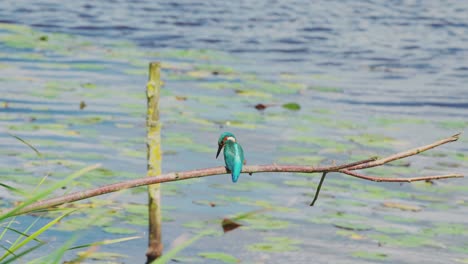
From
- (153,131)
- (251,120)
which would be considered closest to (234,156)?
(153,131)

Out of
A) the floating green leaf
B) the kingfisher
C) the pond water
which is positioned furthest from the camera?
the floating green leaf

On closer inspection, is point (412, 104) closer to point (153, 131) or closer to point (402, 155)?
point (153, 131)

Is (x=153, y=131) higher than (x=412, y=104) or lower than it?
higher

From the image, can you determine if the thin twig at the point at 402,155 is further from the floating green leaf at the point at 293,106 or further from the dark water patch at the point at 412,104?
the dark water patch at the point at 412,104

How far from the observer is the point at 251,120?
11.5 metres

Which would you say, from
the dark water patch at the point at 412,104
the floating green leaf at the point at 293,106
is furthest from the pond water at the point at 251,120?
the floating green leaf at the point at 293,106

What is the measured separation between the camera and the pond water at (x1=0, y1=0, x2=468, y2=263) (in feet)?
25.6

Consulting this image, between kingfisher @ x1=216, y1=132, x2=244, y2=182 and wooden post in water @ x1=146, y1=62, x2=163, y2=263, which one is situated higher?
kingfisher @ x1=216, y1=132, x2=244, y2=182

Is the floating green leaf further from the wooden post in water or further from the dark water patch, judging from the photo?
the wooden post in water

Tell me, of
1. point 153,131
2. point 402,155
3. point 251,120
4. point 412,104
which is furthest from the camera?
point 412,104

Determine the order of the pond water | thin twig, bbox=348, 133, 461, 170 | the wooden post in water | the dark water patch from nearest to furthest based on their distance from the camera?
thin twig, bbox=348, 133, 461, 170
the wooden post in water
the pond water
the dark water patch

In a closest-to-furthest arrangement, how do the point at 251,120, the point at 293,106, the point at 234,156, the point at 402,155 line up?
the point at 402,155, the point at 234,156, the point at 251,120, the point at 293,106

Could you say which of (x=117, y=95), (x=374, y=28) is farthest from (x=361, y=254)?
(x=374, y=28)

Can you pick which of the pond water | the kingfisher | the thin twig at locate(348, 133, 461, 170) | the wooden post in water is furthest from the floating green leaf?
the thin twig at locate(348, 133, 461, 170)
